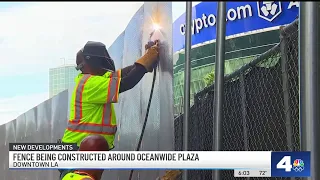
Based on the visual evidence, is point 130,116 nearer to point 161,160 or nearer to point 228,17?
point 161,160

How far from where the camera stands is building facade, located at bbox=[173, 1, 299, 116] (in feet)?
7.89

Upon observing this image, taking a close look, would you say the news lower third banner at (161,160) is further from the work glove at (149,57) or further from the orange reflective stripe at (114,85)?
the work glove at (149,57)

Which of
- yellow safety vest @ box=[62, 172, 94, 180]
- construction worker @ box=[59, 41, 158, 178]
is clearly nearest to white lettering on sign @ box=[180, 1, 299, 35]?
construction worker @ box=[59, 41, 158, 178]

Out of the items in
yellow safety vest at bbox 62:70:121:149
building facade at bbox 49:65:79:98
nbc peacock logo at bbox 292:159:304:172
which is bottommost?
nbc peacock logo at bbox 292:159:304:172

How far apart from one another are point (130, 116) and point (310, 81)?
878mm

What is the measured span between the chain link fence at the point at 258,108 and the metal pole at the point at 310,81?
0.05 m

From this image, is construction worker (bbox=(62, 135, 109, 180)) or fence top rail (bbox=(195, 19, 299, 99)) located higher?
fence top rail (bbox=(195, 19, 299, 99))

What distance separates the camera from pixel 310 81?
242 centimetres

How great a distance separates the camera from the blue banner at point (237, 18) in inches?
94.1

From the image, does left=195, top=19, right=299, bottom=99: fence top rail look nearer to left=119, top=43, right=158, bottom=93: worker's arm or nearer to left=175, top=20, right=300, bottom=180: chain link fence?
left=175, top=20, right=300, bottom=180: chain link fence

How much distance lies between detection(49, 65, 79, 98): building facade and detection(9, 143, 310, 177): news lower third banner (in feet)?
0.89

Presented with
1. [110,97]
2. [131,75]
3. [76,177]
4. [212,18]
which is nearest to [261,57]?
[212,18]

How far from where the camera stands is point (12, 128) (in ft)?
8.29

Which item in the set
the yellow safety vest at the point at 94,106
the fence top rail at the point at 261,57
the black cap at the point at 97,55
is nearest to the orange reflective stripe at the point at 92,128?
the yellow safety vest at the point at 94,106
